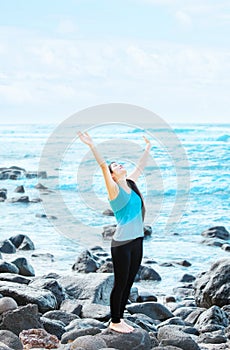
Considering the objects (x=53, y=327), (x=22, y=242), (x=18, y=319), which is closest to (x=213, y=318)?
(x=53, y=327)

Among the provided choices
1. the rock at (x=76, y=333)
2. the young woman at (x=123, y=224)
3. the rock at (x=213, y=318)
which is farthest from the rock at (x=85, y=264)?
the young woman at (x=123, y=224)

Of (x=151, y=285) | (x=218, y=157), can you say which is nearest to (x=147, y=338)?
(x=151, y=285)

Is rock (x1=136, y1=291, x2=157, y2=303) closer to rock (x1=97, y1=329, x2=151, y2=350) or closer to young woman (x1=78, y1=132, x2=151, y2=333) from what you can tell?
rock (x1=97, y1=329, x2=151, y2=350)

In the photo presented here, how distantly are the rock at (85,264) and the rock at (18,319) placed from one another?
687 centimetres

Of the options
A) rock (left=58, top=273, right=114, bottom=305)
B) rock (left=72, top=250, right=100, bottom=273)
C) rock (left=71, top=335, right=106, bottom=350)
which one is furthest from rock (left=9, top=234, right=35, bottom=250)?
rock (left=71, top=335, right=106, bottom=350)

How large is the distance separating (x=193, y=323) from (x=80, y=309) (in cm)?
190

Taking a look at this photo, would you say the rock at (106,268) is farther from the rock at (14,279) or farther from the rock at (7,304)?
the rock at (7,304)

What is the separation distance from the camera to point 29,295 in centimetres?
996

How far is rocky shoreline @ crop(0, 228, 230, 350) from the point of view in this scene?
7770 millimetres

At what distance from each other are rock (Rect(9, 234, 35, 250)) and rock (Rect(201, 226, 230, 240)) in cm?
544

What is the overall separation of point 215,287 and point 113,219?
11213 millimetres

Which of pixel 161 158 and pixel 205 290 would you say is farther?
pixel 161 158

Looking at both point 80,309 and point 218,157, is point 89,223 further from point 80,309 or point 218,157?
point 218,157

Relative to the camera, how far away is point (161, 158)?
4344 cm
